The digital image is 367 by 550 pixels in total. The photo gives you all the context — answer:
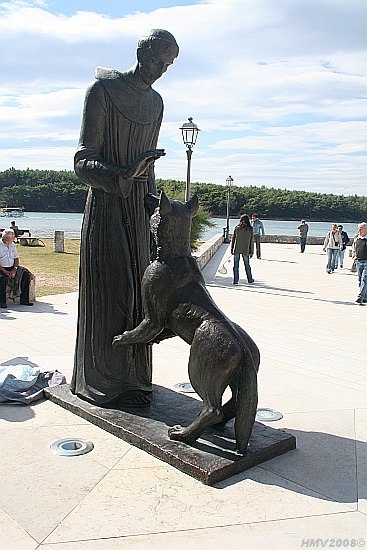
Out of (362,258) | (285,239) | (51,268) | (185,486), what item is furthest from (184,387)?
(285,239)

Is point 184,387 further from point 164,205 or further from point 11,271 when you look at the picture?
point 11,271

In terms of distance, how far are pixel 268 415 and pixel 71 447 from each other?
5.32 ft

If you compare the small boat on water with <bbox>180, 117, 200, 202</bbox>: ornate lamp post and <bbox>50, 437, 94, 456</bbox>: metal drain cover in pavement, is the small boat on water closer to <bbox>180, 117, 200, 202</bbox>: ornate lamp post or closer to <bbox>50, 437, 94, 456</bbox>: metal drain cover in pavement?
<bbox>180, 117, 200, 202</bbox>: ornate lamp post

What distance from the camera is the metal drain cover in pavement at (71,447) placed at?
3.84 metres

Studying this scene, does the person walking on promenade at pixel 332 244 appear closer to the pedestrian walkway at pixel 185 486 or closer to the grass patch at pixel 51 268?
the grass patch at pixel 51 268

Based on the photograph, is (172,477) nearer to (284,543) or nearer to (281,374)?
(284,543)

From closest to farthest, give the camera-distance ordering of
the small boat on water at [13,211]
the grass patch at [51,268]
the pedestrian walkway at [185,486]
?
the pedestrian walkway at [185,486]
the grass patch at [51,268]
the small boat on water at [13,211]

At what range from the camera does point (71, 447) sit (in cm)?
394

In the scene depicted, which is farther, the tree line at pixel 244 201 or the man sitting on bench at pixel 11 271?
the tree line at pixel 244 201

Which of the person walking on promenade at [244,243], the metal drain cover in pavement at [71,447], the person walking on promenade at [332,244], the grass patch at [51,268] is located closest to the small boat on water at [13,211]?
the grass patch at [51,268]

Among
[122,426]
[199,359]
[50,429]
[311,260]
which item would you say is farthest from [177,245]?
[311,260]

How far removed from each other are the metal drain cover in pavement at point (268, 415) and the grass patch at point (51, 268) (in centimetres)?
794

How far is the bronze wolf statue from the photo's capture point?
3596 millimetres

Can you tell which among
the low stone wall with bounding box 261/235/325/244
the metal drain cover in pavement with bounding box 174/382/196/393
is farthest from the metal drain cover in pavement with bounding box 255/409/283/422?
the low stone wall with bounding box 261/235/325/244
